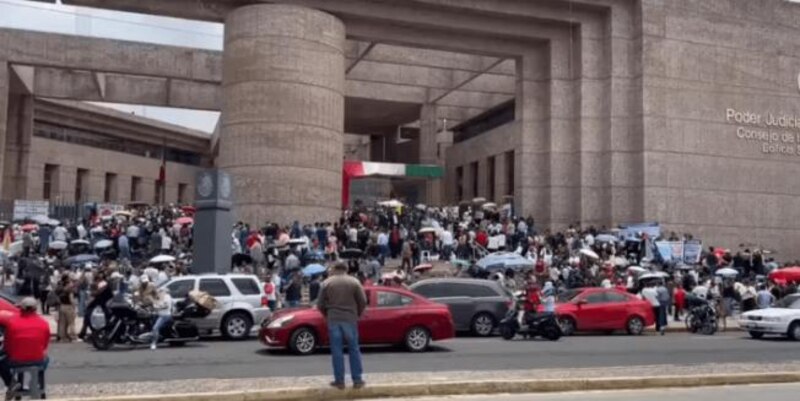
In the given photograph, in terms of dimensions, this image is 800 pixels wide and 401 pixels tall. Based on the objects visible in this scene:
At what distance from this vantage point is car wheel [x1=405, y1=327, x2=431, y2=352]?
54.5 feet

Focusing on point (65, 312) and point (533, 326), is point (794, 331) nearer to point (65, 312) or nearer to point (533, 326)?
point (533, 326)

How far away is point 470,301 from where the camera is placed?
20.8 metres

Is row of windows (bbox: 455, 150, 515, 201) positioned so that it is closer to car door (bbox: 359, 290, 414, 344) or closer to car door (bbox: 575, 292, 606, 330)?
car door (bbox: 575, 292, 606, 330)

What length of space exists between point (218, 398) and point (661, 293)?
1686 centimetres

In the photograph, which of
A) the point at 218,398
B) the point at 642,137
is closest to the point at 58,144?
the point at 642,137

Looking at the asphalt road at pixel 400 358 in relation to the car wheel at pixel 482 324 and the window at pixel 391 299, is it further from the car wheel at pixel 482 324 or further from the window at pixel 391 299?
the window at pixel 391 299

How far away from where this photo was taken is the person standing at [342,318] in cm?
1008

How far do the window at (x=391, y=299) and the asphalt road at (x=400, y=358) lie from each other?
0.92m

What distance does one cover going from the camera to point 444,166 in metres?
56.3

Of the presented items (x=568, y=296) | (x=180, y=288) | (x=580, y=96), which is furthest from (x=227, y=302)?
(x=580, y=96)

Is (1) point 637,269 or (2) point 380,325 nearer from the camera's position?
(2) point 380,325

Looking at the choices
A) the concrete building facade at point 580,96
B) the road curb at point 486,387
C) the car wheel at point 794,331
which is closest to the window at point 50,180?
the concrete building facade at point 580,96

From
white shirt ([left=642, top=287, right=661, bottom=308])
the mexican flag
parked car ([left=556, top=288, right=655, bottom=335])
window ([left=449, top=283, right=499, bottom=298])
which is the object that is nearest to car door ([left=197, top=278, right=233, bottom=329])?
window ([left=449, top=283, right=499, bottom=298])

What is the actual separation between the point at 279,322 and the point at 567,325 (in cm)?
891
